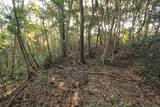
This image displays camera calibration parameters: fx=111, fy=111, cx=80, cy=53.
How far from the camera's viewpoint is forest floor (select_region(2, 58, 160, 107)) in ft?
Answer: 11.9

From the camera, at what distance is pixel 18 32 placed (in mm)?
6070

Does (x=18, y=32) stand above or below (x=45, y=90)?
above

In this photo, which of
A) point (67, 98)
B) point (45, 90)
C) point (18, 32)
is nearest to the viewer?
point (67, 98)

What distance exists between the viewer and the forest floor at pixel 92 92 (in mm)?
3617

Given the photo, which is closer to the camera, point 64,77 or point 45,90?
point 45,90

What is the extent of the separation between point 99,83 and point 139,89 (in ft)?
4.93

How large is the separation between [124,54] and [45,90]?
5582 millimetres

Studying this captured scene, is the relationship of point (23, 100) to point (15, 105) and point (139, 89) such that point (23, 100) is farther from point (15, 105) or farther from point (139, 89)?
point (139, 89)

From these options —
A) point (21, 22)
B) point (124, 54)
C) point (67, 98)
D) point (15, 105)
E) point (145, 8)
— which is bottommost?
point (15, 105)

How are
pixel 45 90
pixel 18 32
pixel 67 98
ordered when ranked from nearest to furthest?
pixel 67 98
pixel 45 90
pixel 18 32

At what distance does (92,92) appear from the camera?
13.5ft

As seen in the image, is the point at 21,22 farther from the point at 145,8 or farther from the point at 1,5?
the point at 145,8

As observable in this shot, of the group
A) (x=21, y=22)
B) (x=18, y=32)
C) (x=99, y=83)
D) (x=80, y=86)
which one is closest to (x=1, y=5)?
(x=21, y=22)

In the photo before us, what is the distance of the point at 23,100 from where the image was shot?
4.29 meters
